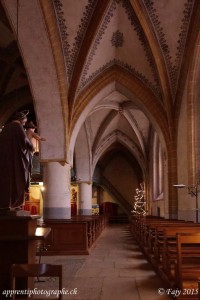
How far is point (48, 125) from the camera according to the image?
15359mm

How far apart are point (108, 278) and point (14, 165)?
3.90 m

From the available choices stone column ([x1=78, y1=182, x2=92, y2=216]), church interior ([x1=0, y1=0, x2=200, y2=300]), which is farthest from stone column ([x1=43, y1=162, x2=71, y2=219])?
stone column ([x1=78, y1=182, x2=92, y2=216])

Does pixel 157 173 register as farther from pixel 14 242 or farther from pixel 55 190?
pixel 14 242

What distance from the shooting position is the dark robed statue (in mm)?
4555

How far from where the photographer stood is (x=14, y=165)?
15.3 feet

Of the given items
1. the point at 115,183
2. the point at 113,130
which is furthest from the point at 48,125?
the point at 115,183

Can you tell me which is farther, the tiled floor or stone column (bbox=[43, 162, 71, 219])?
stone column (bbox=[43, 162, 71, 219])

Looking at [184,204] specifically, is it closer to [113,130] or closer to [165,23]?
[165,23]

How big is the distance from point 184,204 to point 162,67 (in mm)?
5206

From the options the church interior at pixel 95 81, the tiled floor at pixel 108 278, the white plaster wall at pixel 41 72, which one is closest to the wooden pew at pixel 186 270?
the tiled floor at pixel 108 278

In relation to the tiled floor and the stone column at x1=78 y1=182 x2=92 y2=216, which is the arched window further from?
the tiled floor

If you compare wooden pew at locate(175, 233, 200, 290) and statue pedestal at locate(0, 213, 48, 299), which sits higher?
statue pedestal at locate(0, 213, 48, 299)

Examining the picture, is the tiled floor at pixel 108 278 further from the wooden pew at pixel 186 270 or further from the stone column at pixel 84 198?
the stone column at pixel 84 198

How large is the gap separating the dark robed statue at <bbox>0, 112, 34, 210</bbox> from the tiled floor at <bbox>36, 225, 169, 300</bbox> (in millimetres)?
2265
